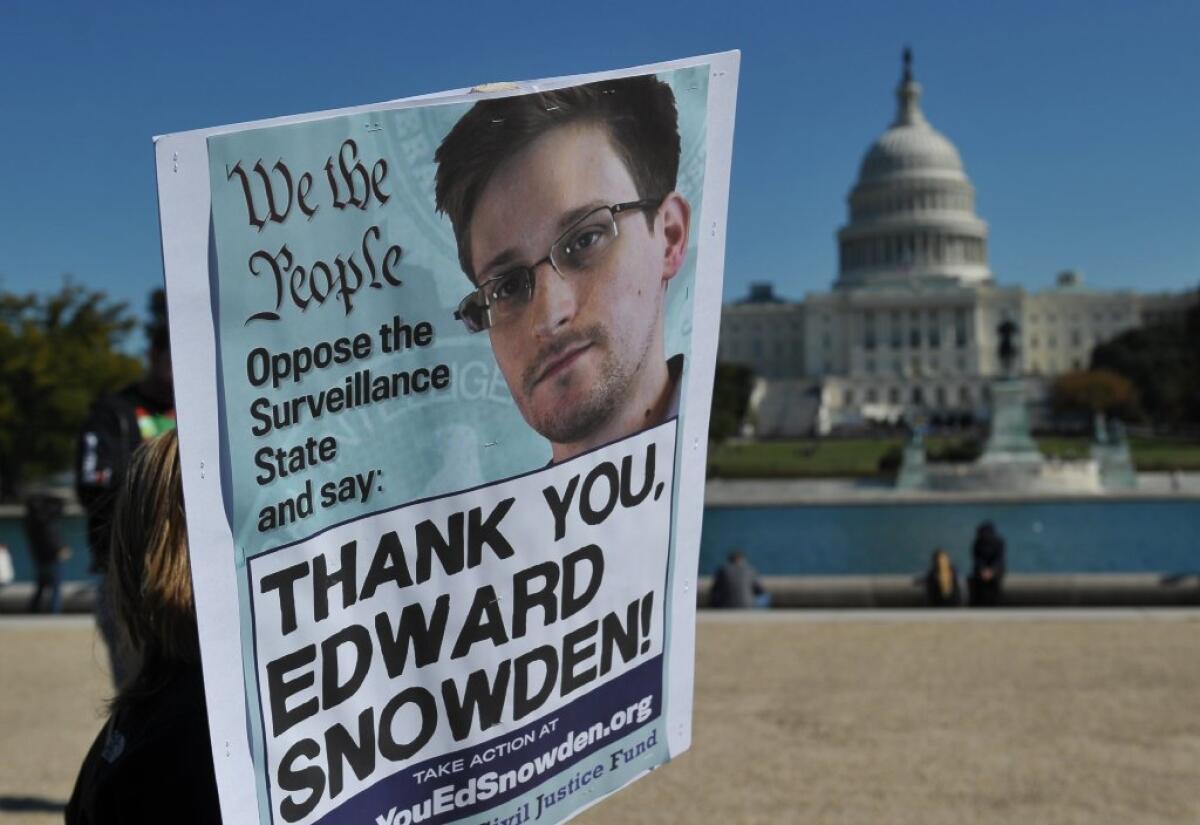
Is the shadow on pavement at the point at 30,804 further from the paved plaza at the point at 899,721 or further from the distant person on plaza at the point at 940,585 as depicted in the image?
the distant person on plaza at the point at 940,585

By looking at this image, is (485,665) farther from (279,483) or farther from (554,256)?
(554,256)

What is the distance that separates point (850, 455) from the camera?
63.3 meters

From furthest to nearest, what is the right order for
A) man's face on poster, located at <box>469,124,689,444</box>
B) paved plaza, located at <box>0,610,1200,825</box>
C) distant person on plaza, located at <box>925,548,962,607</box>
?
distant person on plaza, located at <box>925,548,962,607</box>
paved plaza, located at <box>0,610,1200,825</box>
man's face on poster, located at <box>469,124,689,444</box>

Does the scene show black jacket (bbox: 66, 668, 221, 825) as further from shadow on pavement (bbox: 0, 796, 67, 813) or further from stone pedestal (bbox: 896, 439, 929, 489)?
stone pedestal (bbox: 896, 439, 929, 489)

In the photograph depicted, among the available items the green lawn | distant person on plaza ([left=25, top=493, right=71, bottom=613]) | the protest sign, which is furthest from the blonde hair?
the green lawn

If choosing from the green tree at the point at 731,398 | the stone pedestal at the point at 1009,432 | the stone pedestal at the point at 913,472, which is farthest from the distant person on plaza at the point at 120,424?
the green tree at the point at 731,398

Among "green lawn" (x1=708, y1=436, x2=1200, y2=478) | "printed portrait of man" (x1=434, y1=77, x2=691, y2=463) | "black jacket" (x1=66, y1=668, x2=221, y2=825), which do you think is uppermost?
"printed portrait of man" (x1=434, y1=77, x2=691, y2=463)

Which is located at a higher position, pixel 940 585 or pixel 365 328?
pixel 365 328

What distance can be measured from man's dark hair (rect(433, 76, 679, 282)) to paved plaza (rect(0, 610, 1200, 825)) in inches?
79.6

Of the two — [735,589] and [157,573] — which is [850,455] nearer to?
[735,589]

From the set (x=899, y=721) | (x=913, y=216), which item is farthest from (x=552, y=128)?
(x=913, y=216)

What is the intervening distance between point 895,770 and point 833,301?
11248 cm

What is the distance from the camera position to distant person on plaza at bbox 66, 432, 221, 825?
1960 millimetres

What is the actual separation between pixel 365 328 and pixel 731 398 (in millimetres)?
79101
